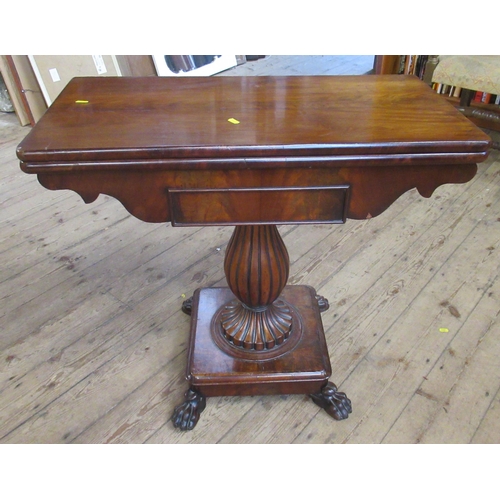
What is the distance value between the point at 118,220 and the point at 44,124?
3.84 ft

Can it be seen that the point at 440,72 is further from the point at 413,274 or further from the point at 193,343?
the point at 193,343

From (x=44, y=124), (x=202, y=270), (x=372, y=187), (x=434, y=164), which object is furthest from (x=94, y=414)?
(x=434, y=164)

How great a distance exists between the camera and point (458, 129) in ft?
3.06

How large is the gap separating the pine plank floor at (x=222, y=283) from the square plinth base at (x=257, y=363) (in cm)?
8

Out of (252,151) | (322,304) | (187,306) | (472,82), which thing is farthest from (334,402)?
(472,82)

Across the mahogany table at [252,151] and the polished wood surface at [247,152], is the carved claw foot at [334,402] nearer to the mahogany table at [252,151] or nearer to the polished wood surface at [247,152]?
the mahogany table at [252,151]

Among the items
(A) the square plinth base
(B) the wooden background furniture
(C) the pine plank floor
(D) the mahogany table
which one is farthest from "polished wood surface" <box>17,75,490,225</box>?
(B) the wooden background furniture

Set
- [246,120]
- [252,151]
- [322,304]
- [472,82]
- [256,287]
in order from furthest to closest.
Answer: [472,82]
[322,304]
[256,287]
[246,120]
[252,151]

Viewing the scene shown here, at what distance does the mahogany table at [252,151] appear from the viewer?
88 cm

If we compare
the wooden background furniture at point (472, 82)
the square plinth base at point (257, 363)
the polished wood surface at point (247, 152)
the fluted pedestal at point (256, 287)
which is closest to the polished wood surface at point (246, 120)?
the polished wood surface at point (247, 152)

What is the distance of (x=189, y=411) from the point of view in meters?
1.26

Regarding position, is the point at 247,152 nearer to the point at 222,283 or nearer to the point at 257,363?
the point at 257,363

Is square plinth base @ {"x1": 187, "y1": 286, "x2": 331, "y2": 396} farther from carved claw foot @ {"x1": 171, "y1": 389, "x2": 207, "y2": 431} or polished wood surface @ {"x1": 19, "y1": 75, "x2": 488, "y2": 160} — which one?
polished wood surface @ {"x1": 19, "y1": 75, "x2": 488, "y2": 160}

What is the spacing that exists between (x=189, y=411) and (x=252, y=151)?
78 centimetres
